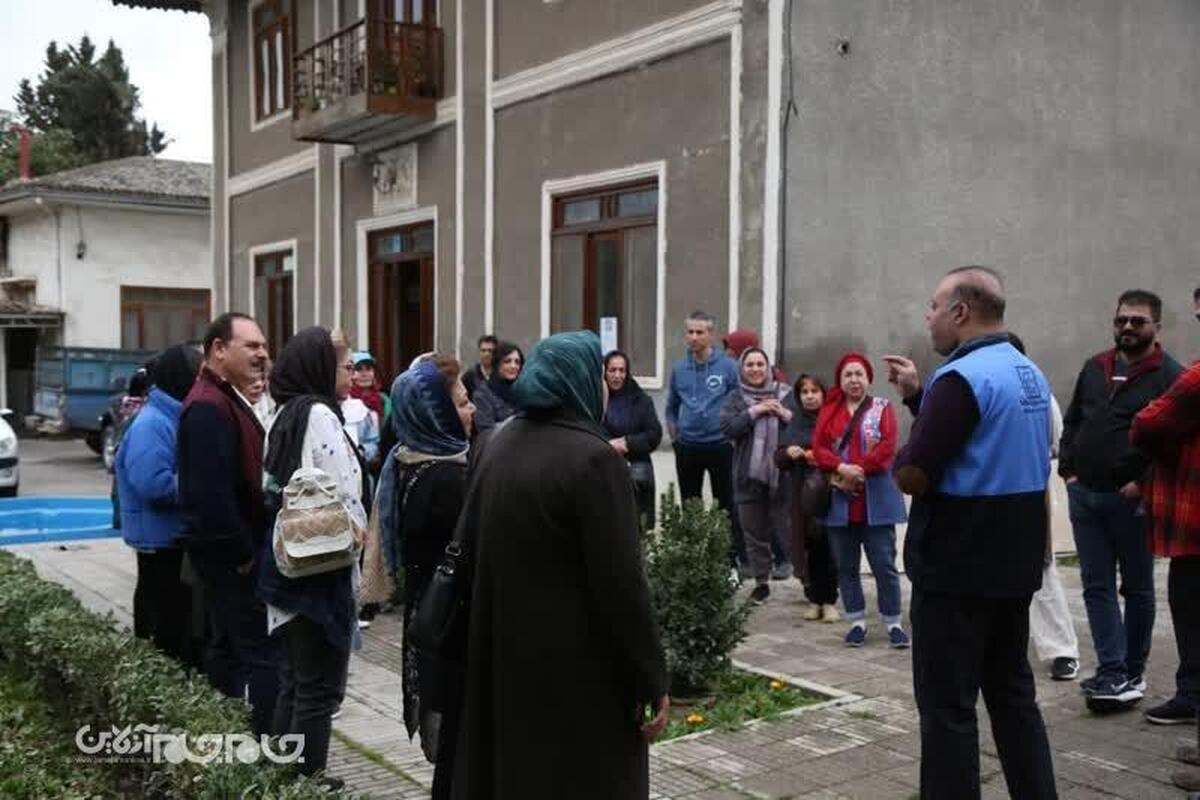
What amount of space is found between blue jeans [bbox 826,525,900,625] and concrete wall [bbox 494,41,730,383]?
328 centimetres

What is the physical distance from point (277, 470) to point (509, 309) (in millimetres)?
8607

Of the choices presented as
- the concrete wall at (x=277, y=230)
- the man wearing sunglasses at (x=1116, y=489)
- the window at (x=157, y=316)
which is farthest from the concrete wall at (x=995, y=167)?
the window at (x=157, y=316)

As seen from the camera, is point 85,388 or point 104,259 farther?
point 104,259

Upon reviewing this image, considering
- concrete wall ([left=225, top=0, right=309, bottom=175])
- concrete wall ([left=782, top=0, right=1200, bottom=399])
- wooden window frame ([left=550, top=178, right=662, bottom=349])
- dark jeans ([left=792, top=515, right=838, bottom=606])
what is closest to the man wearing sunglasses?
dark jeans ([left=792, top=515, right=838, bottom=606])

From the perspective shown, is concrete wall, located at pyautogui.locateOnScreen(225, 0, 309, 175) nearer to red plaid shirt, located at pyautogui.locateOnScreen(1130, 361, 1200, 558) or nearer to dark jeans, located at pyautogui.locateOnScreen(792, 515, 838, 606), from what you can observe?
dark jeans, located at pyautogui.locateOnScreen(792, 515, 838, 606)

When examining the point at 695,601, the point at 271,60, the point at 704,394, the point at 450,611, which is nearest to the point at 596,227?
the point at 704,394

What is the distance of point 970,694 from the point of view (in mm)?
3918

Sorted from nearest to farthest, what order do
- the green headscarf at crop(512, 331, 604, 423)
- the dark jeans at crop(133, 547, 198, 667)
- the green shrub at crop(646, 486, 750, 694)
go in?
1. the green headscarf at crop(512, 331, 604, 423)
2. the dark jeans at crop(133, 547, 198, 667)
3. the green shrub at crop(646, 486, 750, 694)

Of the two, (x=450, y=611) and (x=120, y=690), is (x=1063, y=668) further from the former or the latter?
(x=120, y=690)

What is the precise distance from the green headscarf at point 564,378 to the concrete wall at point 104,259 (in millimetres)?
27089

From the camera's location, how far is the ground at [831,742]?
4809mm

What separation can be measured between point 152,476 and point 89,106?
5675cm

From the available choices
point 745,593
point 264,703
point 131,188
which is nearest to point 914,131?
point 745,593

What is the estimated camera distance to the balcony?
1388 centimetres
